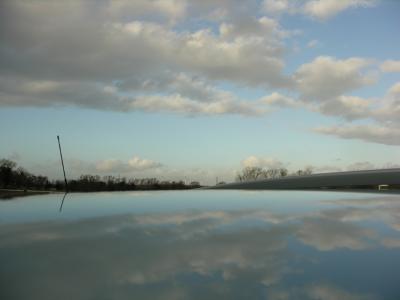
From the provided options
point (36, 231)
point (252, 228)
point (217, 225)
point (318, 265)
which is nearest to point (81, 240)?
point (36, 231)

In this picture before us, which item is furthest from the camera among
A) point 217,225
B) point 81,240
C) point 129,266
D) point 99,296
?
point 217,225

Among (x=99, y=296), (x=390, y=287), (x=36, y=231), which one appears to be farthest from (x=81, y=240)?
(x=390, y=287)

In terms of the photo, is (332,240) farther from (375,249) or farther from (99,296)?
(99,296)

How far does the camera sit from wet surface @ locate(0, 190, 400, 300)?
1.73m

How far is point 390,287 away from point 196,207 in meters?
2.34

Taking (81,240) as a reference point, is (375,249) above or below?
below

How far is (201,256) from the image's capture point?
2.13 metres

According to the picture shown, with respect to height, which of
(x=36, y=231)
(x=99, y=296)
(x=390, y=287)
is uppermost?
(x=36, y=231)

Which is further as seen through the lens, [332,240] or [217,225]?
[217,225]

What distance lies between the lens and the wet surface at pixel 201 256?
1.73 meters

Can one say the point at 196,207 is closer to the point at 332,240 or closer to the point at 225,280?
the point at 332,240

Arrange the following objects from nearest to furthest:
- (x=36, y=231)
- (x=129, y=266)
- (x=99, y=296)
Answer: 1. (x=99, y=296)
2. (x=129, y=266)
3. (x=36, y=231)

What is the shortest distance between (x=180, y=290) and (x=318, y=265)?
2.58 ft

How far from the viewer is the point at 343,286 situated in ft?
5.82
